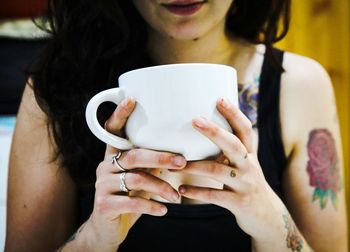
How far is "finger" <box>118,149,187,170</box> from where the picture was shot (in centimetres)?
42

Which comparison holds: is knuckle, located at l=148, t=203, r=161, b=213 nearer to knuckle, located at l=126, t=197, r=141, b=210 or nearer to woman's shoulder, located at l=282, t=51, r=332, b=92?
knuckle, located at l=126, t=197, r=141, b=210

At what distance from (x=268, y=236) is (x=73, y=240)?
1.20ft

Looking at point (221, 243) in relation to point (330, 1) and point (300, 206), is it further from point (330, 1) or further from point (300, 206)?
point (330, 1)

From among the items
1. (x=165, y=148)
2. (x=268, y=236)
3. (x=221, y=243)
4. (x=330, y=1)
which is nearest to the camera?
(x=165, y=148)

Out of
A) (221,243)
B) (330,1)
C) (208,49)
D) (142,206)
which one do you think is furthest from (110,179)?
(330,1)

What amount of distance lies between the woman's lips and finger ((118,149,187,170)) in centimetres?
34

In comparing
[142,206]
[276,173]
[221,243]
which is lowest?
[221,243]

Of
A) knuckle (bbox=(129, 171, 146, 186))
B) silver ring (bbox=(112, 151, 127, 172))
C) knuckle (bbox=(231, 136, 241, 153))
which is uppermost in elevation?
knuckle (bbox=(231, 136, 241, 153))

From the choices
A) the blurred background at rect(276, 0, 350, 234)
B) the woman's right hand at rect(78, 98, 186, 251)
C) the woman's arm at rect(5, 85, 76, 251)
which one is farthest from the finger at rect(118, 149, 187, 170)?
the blurred background at rect(276, 0, 350, 234)

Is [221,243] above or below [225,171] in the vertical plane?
below

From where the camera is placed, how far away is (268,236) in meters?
0.58

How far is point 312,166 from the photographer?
841 mm

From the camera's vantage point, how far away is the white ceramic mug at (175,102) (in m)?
0.40

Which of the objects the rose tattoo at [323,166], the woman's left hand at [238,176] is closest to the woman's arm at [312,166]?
the rose tattoo at [323,166]
